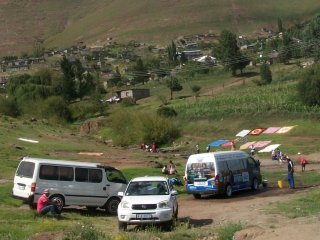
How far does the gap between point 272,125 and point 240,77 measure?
56831 millimetres

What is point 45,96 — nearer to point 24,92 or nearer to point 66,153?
point 24,92

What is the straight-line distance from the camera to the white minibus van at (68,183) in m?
22.4

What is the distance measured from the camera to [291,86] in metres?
94.1

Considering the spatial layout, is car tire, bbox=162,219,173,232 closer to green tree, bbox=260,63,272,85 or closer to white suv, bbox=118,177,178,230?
white suv, bbox=118,177,178,230

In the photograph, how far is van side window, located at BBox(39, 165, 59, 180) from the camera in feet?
73.7

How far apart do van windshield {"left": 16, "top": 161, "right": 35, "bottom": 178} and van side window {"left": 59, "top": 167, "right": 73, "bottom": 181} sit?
1063mm

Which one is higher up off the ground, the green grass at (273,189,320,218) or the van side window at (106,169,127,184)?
the van side window at (106,169,127,184)

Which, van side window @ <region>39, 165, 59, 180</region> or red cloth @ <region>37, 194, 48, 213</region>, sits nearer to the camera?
red cloth @ <region>37, 194, 48, 213</region>

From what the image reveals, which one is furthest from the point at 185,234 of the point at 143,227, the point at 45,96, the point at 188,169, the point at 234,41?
the point at 234,41

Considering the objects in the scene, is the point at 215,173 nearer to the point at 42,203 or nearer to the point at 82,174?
the point at 82,174

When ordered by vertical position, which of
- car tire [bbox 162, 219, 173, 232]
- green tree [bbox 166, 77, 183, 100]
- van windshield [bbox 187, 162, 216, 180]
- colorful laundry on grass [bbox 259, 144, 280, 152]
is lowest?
colorful laundry on grass [bbox 259, 144, 280, 152]

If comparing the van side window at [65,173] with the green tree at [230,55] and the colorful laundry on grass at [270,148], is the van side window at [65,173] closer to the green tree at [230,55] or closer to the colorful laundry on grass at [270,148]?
the colorful laundry on grass at [270,148]

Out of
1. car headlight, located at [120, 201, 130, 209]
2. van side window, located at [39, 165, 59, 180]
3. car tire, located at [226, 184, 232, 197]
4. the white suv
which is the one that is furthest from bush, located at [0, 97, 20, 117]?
car headlight, located at [120, 201, 130, 209]

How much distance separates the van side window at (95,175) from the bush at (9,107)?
83.4 metres
